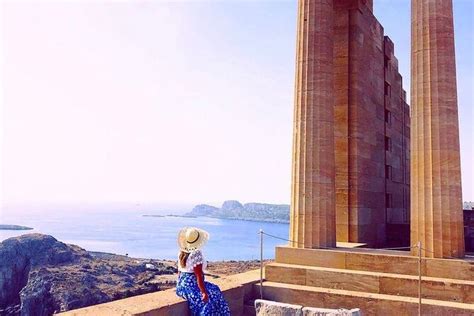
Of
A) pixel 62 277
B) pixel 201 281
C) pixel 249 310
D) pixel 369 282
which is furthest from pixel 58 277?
pixel 201 281

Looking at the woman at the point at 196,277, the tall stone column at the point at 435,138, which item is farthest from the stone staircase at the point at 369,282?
the woman at the point at 196,277

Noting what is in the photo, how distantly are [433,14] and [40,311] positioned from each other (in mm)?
89190

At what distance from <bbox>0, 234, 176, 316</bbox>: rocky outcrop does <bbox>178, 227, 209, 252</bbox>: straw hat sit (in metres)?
72.9

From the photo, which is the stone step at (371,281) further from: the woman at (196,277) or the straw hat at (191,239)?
the straw hat at (191,239)

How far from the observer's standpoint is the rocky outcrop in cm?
8400

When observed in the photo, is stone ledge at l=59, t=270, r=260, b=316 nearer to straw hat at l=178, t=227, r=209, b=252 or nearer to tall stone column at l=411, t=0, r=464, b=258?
straw hat at l=178, t=227, r=209, b=252

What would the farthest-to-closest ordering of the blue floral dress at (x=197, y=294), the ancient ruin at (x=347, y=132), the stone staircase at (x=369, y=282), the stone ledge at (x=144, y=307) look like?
the ancient ruin at (x=347, y=132), the stone staircase at (x=369, y=282), the blue floral dress at (x=197, y=294), the stone ledge at (x=144, y=307)

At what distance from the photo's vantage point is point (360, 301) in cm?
1259

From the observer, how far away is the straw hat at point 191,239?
9.04 metres


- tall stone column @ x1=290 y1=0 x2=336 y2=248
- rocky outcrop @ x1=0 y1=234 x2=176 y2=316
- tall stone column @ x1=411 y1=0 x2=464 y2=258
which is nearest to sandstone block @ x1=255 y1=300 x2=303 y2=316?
tall stone column @ x1=290 y1=0 x2=336 y2=248

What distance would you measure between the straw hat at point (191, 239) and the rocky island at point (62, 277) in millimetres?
71024

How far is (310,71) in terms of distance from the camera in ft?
53.2

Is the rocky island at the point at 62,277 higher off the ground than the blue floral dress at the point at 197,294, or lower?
lower

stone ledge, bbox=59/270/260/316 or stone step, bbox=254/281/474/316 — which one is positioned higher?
stone ledge, bbox=59/270/260/316
